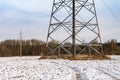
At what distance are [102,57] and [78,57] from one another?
2.56m

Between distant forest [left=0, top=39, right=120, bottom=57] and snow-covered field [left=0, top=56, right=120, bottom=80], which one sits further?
distant forest [left=0, top=39, right=120, bottom=57]

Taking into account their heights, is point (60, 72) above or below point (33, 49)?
below

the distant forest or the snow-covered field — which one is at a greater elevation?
the distant forest

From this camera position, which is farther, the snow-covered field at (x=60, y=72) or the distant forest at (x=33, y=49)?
the distant forest at (x=33, y=49)

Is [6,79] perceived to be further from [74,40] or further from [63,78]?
[74,40]

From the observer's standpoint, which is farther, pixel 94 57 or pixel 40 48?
pixel 40 48

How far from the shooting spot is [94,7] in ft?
112

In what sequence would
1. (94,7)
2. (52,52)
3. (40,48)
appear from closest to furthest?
(94,7)
(52,52)
(40,48)

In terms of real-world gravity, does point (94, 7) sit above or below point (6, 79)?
above

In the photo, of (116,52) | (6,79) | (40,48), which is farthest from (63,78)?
(40,48)

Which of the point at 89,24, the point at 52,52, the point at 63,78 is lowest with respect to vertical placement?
Result: the point at 63,78

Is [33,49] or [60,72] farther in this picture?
[33,49]

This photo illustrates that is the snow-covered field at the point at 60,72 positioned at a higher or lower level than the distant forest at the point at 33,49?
lower

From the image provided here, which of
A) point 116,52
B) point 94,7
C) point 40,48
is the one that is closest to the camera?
point 94,7
